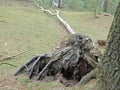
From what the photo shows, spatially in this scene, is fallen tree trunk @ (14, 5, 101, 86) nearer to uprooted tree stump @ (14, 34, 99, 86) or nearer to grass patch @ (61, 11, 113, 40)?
uprooted tree stump @ (14, 34, 99, 86)

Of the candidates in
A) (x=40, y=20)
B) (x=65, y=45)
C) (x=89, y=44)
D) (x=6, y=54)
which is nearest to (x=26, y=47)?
(x=6, y=54)

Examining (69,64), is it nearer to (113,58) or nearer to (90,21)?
(113,58)

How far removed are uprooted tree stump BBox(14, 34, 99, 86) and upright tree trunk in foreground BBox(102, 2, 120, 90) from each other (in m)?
1.99

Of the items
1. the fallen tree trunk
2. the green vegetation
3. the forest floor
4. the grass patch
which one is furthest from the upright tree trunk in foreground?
the grass patch

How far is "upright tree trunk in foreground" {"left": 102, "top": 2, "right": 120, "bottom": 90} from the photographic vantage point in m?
3.64

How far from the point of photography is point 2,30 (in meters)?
11.9

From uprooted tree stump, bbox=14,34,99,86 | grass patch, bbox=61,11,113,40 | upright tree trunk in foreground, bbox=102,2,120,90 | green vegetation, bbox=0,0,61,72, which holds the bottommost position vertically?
grass patch, bbox=61,11,113,40

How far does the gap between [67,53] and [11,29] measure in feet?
22.5

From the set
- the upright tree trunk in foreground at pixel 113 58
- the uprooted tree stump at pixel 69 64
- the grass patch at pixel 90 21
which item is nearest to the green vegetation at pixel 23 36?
the uprooted tree stump at pixel 69 64

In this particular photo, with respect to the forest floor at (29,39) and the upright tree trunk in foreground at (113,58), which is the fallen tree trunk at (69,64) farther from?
the upright tree trunk in foreground at (113,58)

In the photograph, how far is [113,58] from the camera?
12.2ft

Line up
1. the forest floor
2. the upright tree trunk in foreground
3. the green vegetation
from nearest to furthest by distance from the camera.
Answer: the upright tree trunk in foreground, the forest floor, the green vegetation

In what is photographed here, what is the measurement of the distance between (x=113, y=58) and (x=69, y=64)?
7.48 ft

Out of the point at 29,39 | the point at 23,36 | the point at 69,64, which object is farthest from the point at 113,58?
the point at 23,36
